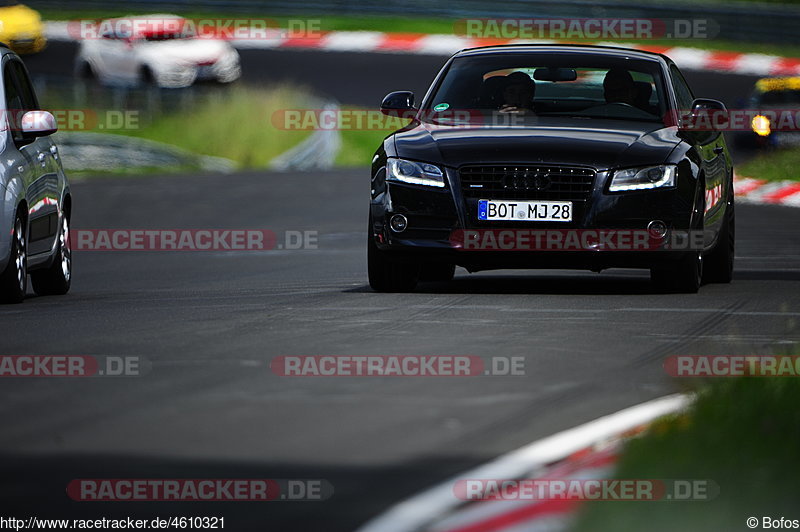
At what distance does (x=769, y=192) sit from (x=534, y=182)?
13918mm

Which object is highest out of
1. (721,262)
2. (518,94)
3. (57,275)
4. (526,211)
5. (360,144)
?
(518,94)

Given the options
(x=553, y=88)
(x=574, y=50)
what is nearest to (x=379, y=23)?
(x=574, y=50)

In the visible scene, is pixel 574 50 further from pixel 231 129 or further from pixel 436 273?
pixel 231 129

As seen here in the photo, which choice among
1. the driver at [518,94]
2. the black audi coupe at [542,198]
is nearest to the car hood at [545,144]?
the black audi coupe at [542,198]

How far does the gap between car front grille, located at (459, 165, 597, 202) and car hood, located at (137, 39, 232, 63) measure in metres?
24.8

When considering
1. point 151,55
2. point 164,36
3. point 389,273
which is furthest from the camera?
point 164,36

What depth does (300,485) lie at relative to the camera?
5.61 metres

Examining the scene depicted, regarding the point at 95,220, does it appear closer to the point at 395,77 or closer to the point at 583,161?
the point at 583,161

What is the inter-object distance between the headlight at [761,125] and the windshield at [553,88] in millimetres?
17138

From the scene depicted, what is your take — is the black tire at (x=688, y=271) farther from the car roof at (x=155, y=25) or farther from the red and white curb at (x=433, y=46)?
the red and white curb at (x=433, y=46)

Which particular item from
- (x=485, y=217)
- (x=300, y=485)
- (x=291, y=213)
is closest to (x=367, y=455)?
(x=300, y=485)

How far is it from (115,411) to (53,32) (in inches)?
1537

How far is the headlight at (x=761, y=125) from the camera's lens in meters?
29.2

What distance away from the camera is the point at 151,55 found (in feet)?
115
